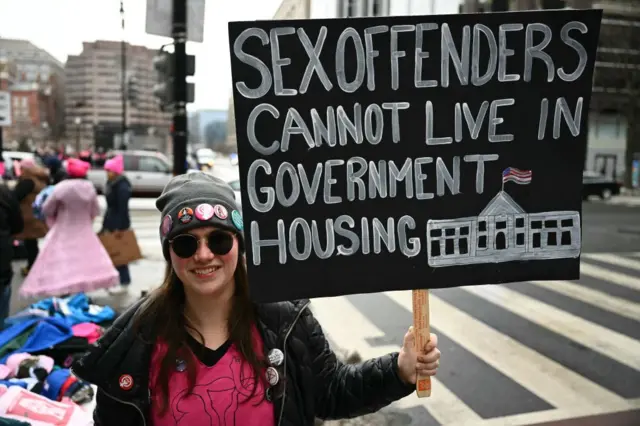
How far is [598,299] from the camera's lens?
766 centimetres

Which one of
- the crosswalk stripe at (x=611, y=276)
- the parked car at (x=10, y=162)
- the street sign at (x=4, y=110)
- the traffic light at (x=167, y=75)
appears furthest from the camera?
the parked car at (x=10, y=162)

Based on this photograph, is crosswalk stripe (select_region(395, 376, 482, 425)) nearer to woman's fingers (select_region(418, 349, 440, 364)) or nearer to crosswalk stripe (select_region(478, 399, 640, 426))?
crosswalk stripe (select_region(478, 399, 640, 426))

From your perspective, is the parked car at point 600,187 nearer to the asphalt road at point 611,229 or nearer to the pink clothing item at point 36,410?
the asphalt road at point 611,229

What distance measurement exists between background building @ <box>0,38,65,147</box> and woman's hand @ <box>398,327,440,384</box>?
61546 mm

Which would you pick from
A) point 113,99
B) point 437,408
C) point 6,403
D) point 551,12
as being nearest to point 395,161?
point 551,12

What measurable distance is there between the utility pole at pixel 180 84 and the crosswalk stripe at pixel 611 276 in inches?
263

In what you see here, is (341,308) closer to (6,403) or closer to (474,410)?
(474,410)

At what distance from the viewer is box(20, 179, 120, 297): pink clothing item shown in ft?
19.2

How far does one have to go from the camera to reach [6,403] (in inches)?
119

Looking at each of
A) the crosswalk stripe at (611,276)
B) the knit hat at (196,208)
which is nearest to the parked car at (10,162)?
the crosswalk stripe at (611,276)

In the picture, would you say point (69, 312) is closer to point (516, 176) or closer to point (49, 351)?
point (49, 351)

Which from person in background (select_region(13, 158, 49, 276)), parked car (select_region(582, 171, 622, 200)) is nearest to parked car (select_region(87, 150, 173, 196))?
person in background (select_region(13, 158, 49, 276))

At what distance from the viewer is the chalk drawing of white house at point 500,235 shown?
1.94m

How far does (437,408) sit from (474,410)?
0.28m
